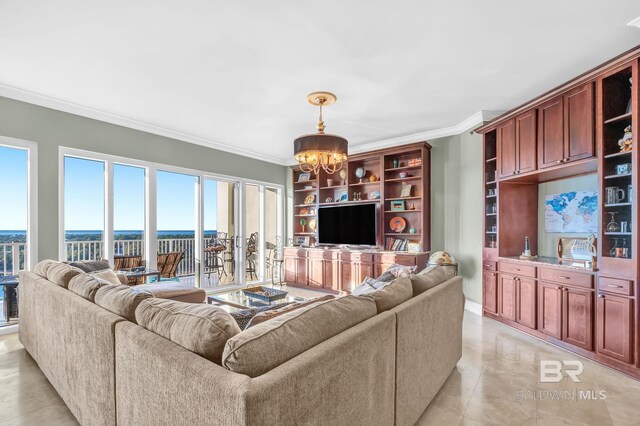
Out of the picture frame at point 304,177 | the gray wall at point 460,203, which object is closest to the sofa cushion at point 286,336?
the gray wall at point 460,203

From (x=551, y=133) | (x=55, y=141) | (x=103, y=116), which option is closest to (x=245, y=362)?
(x=551, y=133)

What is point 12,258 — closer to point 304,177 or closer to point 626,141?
point 304,177

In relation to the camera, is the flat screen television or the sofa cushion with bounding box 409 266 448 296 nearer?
the sofa cushion with bounding box 409 266 448 296

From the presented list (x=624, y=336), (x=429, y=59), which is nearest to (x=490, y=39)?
(x=429, y=59)

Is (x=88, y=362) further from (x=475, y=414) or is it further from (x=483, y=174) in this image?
(x=483, y=174)

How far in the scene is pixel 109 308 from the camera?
1698 millimetres

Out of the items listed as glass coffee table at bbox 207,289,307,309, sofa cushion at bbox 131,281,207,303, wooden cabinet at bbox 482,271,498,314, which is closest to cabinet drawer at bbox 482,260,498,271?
wooden cabinet at bbox 482,271,498,314

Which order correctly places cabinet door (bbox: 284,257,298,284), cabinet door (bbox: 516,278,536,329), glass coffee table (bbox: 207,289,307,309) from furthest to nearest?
1. cabinet door (bbox: 284,257,298,284)
2. cabinet door (bbox: 516,278,536,329)
3. glass coffee table (bbox: 207,289,307,309)

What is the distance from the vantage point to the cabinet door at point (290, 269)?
6605 mm

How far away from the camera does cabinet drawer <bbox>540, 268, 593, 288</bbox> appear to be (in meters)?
3.04

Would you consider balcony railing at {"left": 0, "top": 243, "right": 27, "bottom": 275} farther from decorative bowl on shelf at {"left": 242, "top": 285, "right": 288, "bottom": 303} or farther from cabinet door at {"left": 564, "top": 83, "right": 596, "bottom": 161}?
cabinet door at {"left": 564, "top": 83, "right": 596, "bottom": 161}

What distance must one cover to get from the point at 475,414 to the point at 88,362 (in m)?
2.35

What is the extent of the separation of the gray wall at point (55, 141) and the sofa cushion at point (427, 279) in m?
4.33

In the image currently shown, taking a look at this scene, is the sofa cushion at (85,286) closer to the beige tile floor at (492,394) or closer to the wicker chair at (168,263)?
the beige tile floor at (492,394)
